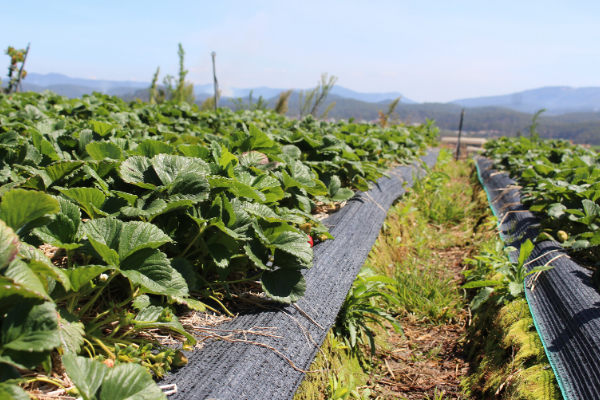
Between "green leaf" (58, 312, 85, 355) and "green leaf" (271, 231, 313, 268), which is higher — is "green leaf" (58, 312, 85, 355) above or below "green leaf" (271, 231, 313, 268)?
below

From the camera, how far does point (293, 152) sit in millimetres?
2691

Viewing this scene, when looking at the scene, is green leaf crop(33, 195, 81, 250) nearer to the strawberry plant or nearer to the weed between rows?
the strawberry plant

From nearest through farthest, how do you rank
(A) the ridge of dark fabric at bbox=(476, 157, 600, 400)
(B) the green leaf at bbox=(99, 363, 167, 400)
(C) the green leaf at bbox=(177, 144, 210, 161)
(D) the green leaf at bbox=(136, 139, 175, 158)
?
1. (B) the green leaf at bbox=(99, 363, 167, 400)
2. (A) the ridge of dark fabric at bbox=(476, 157, 600, 400)
3. (D) the green leaf at bbox=(136, 139, 175, 158)
4. (C) the green leaf at bbox=(177, 144, 210, 161)

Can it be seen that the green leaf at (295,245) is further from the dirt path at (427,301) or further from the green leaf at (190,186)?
the dirt path at (427,301)

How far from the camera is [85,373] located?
828 millimetres

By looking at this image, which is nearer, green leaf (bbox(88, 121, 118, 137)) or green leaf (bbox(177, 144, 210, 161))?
green leaf (bbox(177, 144, 210, 161))

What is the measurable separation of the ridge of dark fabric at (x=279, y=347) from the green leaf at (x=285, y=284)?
88 millimetres

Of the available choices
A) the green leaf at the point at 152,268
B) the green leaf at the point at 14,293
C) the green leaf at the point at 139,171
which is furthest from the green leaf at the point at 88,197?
the green leaf at the point at 14,293

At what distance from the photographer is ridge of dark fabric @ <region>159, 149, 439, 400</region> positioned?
113 centimetres

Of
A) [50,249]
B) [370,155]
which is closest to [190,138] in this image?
[50,249]

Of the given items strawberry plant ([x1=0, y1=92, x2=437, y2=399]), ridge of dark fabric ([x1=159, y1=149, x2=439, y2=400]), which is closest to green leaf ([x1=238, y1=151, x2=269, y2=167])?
strawberry plant ([x1=0, y1=92, x2=437, y2=399])

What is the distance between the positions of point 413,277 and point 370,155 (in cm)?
173

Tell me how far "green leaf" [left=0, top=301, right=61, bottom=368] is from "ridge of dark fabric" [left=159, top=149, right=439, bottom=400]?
0.41 metres

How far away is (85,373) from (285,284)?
32.2 inches
